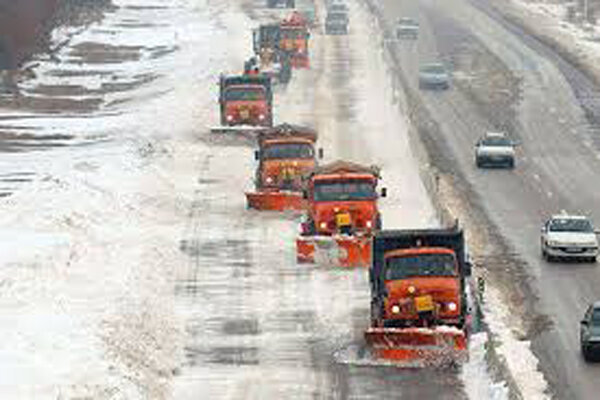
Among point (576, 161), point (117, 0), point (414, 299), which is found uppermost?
point (414, 299)

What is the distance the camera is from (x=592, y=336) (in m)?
30.1

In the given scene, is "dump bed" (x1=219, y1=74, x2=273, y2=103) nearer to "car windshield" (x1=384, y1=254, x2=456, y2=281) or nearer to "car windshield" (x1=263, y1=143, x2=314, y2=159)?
"car windshield" (x1=263, y1=143, x2=314, y2=159)

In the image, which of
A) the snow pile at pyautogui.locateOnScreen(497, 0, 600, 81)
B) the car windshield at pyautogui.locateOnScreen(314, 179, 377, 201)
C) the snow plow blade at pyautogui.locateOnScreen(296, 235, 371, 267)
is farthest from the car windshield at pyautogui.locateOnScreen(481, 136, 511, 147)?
the snow pile at pyautogui.locateOnScreen(497, 0, 600, 81)

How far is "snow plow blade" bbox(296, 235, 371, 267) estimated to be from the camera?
127 ft

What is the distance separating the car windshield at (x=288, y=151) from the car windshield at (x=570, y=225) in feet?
32.3

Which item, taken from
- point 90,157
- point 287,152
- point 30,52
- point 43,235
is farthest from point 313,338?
point 30,52

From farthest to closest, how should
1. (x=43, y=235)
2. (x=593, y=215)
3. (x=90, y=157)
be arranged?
(x=90, y=157), (x=593, y=215), (x=43, y=235)

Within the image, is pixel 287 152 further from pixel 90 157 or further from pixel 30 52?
pixel 30 52

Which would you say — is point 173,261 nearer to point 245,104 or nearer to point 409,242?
point 409,242

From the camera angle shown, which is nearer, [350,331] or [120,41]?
[350,331]

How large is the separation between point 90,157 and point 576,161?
19.5 meters

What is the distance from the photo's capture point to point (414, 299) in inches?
1196

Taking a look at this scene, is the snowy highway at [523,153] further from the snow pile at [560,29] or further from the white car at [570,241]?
the snow pile at [560,29]

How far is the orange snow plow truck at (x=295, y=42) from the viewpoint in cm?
9256
